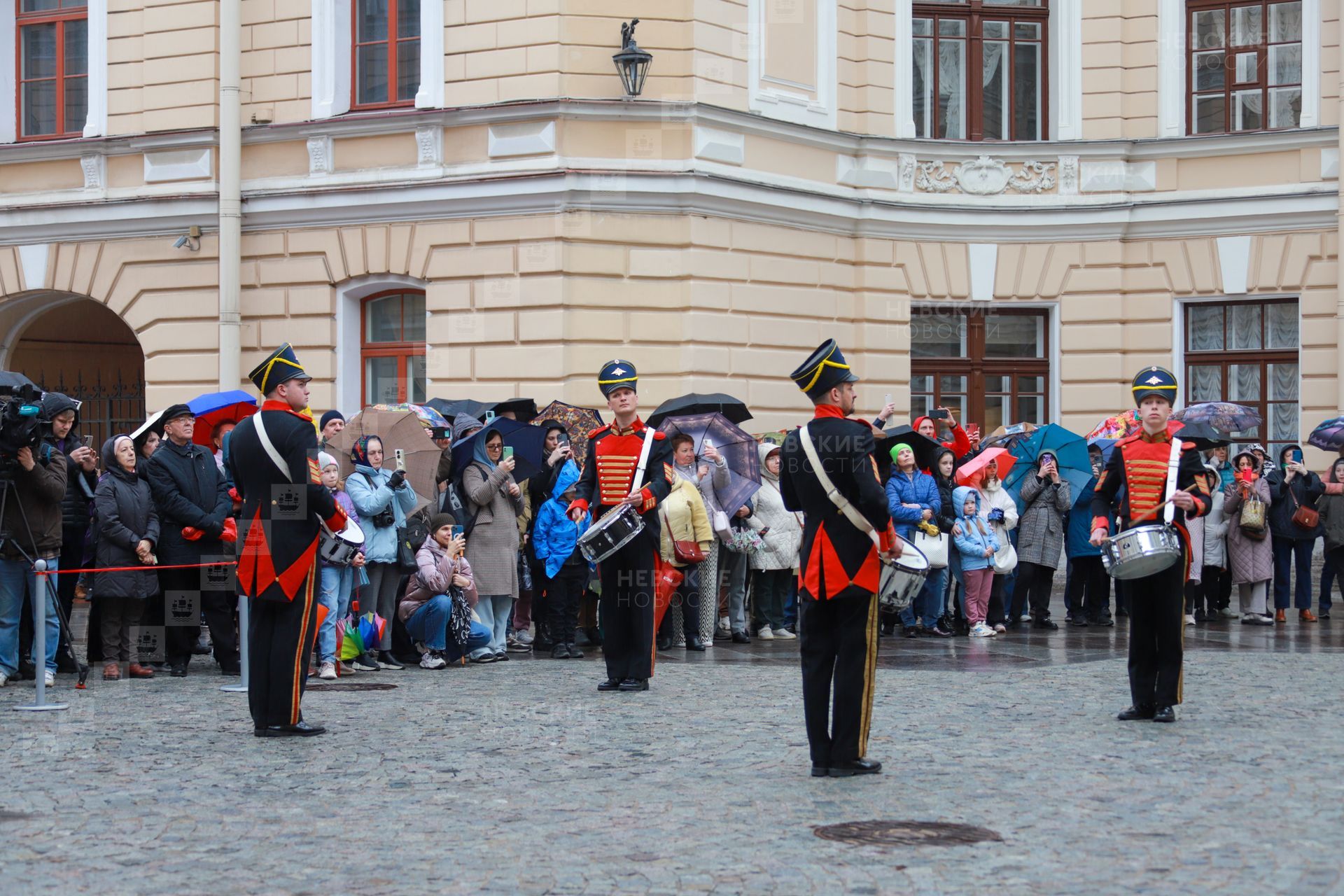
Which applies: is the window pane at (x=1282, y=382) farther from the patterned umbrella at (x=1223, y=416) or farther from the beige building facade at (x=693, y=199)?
the patterned umbrella at (x=1223, y=416)

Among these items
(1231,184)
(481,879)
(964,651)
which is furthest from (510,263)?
(481,879)

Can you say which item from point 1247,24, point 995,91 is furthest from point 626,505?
point 1247,24

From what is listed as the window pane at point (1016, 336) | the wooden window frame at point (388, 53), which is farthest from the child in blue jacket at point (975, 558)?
the wooden window frame at point (388, 53)

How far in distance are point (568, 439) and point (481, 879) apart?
28.7 ft

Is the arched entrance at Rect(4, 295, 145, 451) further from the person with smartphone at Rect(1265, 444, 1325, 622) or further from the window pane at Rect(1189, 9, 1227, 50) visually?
the window pane at Rect(1189, 9, 1227, 50)

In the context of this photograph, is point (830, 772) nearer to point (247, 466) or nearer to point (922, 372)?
point (247, 466)

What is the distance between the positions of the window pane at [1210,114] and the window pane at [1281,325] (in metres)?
2.21

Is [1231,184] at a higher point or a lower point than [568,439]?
higher

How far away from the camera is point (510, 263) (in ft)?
61.2

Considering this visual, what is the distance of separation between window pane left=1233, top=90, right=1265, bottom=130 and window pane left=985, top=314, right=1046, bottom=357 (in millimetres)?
3241

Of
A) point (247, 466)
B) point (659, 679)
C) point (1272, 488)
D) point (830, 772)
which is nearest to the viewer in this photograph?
point (830, 772)

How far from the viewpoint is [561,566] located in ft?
45.2

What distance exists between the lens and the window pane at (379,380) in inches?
783

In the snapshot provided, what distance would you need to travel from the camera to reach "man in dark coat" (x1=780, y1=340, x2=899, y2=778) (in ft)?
27.6
